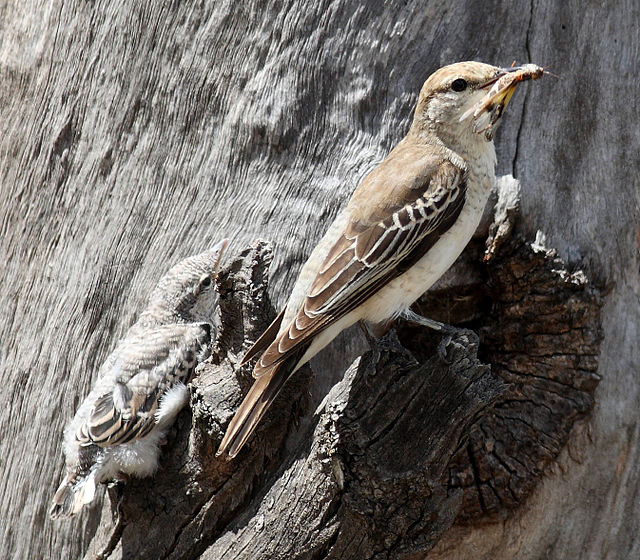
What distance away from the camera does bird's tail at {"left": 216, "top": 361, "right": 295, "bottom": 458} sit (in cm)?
342

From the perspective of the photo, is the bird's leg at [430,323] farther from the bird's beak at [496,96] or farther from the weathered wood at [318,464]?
the bird's beak at [496,96]

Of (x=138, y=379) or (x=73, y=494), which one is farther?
(x=138, y=379)

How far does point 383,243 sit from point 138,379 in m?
1.41

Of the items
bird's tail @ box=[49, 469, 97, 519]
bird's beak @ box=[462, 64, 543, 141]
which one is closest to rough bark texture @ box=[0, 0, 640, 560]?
bird's tail @ box=[49, 469, 97, 519]

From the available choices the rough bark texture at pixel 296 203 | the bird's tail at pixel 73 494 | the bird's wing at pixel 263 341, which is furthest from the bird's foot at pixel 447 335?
the bird's tail at pixel 73 494

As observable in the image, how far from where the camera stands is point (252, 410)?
3457 mm

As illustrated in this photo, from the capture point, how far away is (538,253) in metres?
4.09

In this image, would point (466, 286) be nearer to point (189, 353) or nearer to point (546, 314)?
point (546, 314)

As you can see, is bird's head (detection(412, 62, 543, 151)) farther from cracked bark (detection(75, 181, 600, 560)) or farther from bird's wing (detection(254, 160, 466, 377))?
cracked bark (detection(75, 181, 600, 560))

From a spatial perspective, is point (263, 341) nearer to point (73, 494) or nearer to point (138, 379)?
point (138, 379)

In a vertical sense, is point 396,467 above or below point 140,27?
below

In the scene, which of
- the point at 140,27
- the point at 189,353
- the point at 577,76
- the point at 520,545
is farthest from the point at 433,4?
the point at 520,545

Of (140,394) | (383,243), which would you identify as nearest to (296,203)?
(383,243)

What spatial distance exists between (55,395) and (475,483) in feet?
7.41
